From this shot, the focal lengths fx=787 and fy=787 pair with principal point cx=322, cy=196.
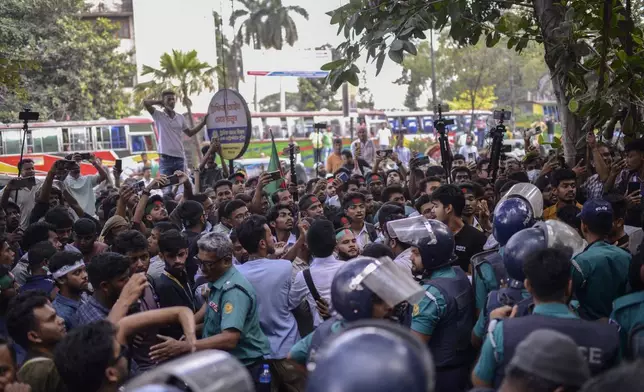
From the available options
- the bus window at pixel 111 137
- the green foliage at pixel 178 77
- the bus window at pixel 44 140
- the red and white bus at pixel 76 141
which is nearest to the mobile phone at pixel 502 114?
the red and white bus at pixel 76 141

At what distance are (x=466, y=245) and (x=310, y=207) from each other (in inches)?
101

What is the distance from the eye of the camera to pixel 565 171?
8.12 meters

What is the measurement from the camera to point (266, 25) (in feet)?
224

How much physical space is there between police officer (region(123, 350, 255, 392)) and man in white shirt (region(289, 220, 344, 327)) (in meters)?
3.09

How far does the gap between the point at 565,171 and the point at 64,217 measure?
501 cm

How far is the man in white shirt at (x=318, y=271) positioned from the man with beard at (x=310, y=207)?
270 cm

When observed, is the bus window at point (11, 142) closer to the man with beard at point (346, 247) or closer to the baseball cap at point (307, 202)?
the baseball cap at point (307, 202)

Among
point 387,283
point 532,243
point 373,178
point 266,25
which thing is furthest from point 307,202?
point 266,25

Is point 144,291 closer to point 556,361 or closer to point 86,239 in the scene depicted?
point 86,239

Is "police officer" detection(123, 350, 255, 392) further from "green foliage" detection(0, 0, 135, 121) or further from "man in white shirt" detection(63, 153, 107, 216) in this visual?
"green foliage" detection(0, 0, 135, 121)

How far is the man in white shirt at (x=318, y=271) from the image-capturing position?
558 centimetres

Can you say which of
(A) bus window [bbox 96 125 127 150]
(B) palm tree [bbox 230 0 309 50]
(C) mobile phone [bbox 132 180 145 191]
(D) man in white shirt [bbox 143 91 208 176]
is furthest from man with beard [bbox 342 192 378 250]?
(B) palm tree [bbox 230 0 309 50]

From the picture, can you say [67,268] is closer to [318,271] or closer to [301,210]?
[318,271]

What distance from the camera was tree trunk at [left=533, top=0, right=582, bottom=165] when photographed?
8.90 metres
